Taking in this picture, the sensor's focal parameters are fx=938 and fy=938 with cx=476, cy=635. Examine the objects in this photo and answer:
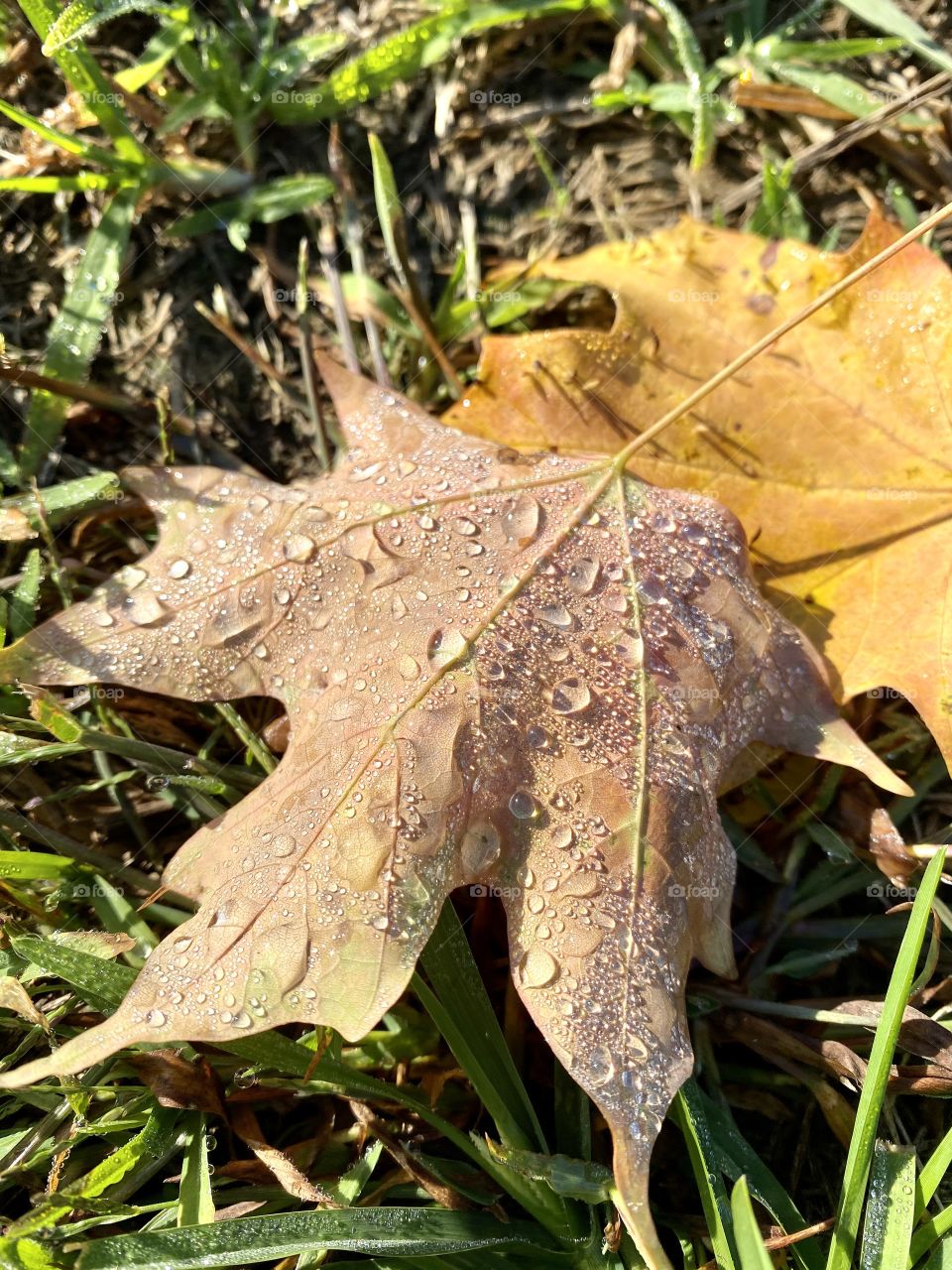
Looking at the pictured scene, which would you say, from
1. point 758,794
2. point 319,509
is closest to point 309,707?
point 319,509

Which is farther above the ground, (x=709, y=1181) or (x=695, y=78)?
(x=695, y=78)

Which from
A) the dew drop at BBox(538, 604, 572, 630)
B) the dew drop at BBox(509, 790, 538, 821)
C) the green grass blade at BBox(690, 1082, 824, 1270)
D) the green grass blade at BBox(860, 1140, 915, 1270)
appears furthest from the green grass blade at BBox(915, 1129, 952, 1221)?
the dew drop at BBox(538, 604, 572, 630)

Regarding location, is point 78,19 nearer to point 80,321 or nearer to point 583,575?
point 80,321

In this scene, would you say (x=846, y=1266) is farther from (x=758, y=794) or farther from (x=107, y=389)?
(x=107, y=389)

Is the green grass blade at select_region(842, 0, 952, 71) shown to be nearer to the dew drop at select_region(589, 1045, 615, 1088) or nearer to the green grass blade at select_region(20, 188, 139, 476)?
the green grass blade at select_region(20, 188, 139, 476)

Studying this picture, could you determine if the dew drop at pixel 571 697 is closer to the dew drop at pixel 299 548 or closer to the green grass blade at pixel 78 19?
the dew drop at pixel 299 548

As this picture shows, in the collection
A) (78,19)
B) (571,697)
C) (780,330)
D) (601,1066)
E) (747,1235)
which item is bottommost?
(747,1235)

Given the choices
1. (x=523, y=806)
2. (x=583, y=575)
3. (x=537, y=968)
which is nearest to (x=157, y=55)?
(x=583, y=575)
